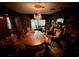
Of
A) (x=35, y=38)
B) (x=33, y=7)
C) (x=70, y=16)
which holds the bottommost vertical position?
(x=35, y=38)

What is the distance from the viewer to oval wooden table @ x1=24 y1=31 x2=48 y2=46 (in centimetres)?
251

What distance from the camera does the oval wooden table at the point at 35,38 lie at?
2.51 m

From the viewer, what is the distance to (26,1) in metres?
2.51

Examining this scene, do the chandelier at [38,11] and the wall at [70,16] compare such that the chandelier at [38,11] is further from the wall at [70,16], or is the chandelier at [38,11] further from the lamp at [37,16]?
the wall at [70,16]

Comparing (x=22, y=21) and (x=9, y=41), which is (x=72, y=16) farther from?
(x=9, y=41)

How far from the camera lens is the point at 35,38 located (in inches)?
99.0

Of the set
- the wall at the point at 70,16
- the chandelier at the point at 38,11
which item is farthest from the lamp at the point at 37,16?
the wall at the point at 70,16

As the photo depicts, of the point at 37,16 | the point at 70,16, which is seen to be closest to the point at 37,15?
the point at 37,16

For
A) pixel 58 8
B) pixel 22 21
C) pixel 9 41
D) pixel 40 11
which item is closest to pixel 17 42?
pixel 9 41

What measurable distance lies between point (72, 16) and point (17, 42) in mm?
783

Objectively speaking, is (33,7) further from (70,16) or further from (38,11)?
(70,16)

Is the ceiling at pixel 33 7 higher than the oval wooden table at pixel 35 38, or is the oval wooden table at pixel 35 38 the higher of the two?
the ceiling at pixel 33 7

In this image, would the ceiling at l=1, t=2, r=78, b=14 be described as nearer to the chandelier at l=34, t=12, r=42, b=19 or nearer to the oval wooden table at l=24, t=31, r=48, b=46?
the chandelier at l=34, t=12, r=42, b=19

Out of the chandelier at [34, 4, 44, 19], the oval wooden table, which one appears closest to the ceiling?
the chandelier at [34, 4, 44, 19]
